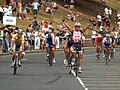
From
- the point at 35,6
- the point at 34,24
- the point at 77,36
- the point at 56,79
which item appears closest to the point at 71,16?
the point at 35,6

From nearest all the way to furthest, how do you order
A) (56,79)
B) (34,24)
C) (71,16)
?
(56,79)
(34,24)
(71,16)

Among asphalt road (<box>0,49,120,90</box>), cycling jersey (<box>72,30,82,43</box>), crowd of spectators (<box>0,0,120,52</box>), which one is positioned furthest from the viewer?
crowd of spectators (<box>0,0,120,52</box>)

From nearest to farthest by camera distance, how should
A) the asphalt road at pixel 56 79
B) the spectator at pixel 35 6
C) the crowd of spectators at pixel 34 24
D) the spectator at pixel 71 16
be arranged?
1. the asphalt road at pixel 56 79
2. the crowd of spectators at pixel 34 24
3. the spectator at pixel 35 6
4. the spectator at pixel 71 16

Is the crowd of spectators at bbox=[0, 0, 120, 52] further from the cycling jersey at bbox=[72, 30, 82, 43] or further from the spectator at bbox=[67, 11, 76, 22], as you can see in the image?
the cycling jersey at bbox=[72, 30, 82, 43]

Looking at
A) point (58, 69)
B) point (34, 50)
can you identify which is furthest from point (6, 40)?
point (58, 69)

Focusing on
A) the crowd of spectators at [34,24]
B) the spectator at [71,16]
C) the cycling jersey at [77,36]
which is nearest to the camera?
the cycling jersey at [77,36]

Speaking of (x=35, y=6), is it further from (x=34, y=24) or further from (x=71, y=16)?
(x=71, y=16)

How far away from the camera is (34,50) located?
1645 inches

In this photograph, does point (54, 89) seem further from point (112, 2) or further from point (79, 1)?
point (112, 2)

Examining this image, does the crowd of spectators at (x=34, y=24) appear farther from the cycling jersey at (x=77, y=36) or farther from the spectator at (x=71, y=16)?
the cycling jersey at (x=77, y=36)

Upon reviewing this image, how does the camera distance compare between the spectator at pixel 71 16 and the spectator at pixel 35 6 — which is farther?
the spectator at pixel 71 16

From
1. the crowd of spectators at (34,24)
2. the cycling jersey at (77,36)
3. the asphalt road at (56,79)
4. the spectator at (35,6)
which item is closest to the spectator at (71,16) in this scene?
the crowd of spectators at (34,24)

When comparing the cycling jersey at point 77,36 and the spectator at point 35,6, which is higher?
the spectator at point 35,6

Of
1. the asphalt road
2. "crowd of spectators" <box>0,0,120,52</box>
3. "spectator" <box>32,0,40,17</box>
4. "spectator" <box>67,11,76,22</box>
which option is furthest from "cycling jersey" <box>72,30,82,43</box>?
"spectator" <box>67,11,76,22</box>
